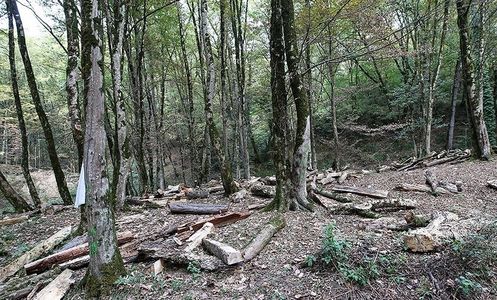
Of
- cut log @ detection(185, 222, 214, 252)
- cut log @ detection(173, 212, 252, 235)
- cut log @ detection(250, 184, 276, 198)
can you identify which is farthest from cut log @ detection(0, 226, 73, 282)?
cut log @ detection(250, 184, 276, 198)

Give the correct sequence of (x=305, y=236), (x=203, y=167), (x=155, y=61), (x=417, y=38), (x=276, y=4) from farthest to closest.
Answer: (x=155, y=61)
(x=417, y=38)
(x=203, y=167)
(x=276, y=4)
(x=305, y=236)

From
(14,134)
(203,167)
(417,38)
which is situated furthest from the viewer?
(14,134)

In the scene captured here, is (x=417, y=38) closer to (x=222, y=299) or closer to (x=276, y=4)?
(x=276, y=4)

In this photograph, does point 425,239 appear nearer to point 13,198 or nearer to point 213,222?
point 213,222

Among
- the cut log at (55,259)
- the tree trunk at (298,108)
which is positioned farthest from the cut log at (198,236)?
the tree trunk at (298,108)

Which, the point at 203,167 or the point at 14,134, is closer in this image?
the point at 203,167

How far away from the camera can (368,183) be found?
932 cm

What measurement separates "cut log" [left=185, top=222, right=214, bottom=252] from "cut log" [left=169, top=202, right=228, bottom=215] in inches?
56.3

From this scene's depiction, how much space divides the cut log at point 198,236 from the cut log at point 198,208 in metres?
1.43

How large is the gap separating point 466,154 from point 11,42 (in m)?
15.5

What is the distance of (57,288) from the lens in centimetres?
367

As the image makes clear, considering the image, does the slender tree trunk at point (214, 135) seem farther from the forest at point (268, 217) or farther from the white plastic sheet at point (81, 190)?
the white plastic sheet at point (81, 190)

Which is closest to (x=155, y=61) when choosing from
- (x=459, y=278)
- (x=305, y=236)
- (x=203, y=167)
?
(x=203, y=167)

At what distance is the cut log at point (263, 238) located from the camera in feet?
13.5
